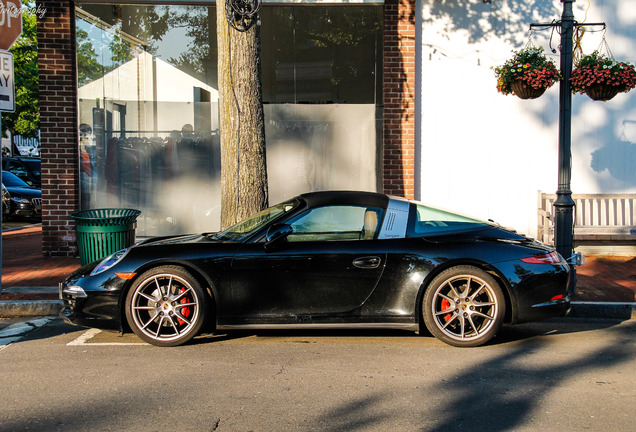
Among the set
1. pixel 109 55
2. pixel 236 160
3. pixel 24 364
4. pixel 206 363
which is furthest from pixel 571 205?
pixel 109 55

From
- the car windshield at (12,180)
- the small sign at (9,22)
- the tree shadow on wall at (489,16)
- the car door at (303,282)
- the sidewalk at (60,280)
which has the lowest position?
the sidewalk at (60,280)

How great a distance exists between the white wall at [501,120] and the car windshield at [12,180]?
1201 centimetres

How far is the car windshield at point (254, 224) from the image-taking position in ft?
19.0

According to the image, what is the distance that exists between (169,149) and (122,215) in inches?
119

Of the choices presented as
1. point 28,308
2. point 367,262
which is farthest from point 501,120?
point 28,308

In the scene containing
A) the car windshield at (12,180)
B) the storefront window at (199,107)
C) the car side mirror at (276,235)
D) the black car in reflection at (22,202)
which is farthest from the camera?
the car windshield at (12,180)

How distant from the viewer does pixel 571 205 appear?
725cm

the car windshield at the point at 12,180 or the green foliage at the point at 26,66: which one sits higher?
the green foliage at the point at 26,66

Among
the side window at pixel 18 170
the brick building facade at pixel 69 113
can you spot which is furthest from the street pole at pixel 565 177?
the side window at pixel 18 170

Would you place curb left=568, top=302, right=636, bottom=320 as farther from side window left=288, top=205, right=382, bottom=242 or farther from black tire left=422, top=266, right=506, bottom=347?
side window left=288, top=205, right=382, bottom=242

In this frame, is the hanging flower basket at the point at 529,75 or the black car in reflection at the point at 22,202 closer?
the hanging flower basket at the point at 529,75

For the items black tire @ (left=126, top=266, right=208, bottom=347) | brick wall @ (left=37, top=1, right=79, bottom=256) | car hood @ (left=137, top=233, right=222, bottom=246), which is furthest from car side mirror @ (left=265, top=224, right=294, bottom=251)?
brick wall @ (left=37, top=1, right=79, bottom=256)

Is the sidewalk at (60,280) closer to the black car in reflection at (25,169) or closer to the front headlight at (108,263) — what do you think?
the front headlight at (108,263)

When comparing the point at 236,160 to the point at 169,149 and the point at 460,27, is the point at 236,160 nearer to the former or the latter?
the point at 169,149
